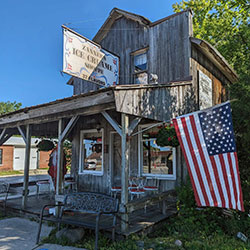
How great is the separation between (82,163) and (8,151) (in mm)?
18317

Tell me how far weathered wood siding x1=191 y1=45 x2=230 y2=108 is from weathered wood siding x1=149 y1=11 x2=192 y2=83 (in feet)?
1.22

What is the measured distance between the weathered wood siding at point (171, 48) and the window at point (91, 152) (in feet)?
11.3

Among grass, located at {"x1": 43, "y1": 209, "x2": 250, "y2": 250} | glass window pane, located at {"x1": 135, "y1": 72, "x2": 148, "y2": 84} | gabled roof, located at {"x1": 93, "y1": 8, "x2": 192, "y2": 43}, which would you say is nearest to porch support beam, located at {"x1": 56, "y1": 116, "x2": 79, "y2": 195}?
grass, located at {"x1": 43, "y1": 209, "x2": 250, "y2": 250}

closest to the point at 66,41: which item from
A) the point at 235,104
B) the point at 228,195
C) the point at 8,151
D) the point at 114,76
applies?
the point at 114,76

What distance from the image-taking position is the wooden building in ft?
18.4

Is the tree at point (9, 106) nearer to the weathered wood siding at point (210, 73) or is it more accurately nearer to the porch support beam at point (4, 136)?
the porch support beam at point (4, 136)

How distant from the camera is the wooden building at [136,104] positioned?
18.4 ft

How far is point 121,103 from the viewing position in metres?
4.92

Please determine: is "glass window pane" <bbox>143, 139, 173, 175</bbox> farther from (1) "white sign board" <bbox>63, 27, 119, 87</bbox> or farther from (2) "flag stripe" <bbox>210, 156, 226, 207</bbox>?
(2) "flag stripe" <bbox>210, 156, 226, 207</bbox>

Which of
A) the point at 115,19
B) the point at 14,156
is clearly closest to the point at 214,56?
the point at 115,19

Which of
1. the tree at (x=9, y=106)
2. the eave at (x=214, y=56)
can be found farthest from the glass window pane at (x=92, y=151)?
the tree at (x=9, y=106)

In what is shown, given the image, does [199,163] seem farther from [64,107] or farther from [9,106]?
[9,106]

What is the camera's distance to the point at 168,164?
7668 millimetres

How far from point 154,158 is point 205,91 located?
3343mm
